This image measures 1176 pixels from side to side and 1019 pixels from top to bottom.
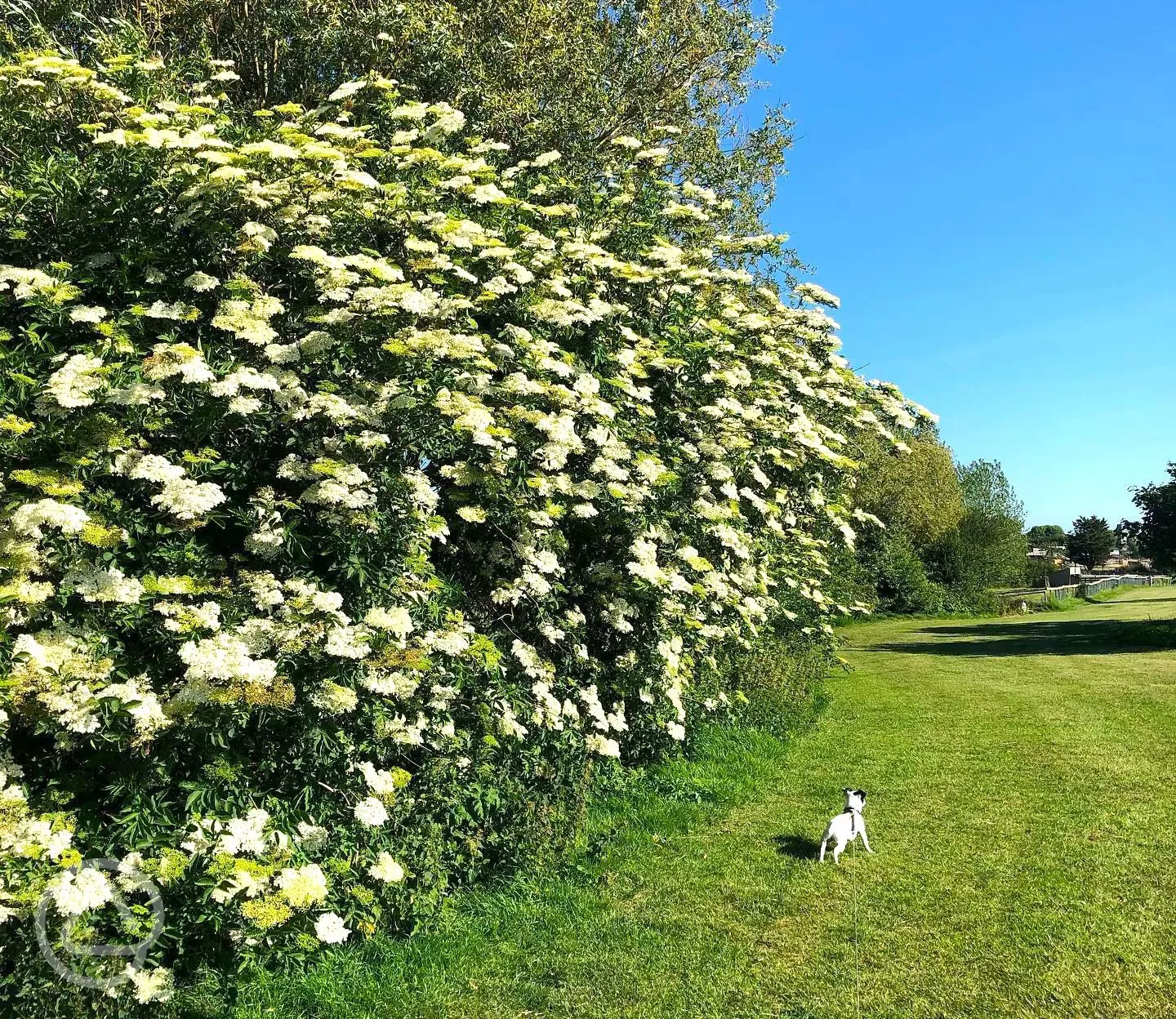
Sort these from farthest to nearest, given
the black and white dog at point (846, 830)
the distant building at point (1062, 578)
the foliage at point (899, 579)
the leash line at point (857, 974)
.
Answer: the distant building at point (1062, 578), the foliage at point (899, 579), the black and white dog at point (846, 830), the leash line at point (857, 974)

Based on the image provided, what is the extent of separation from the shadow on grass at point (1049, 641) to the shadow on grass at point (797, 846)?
14.0 m

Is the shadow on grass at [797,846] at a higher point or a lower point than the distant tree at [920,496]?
lower

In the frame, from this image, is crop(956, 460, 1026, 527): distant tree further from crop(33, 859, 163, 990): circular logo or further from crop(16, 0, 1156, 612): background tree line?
crop(33, 859, 163, 990): circular logo

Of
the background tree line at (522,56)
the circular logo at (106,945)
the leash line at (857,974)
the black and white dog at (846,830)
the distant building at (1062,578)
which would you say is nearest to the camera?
the circular logo at (106,945)

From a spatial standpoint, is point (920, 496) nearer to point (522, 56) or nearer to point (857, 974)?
point (522, 56)

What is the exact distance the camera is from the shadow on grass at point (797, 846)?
637cm

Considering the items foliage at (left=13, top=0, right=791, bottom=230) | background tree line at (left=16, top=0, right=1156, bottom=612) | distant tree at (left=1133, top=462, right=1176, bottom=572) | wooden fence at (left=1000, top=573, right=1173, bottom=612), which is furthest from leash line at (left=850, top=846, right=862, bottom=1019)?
wooden fence at (left=1000, top=573, right=1173, bottom=612)

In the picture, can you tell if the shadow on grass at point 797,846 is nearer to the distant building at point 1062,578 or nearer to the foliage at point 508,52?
the foliage at point 508,52

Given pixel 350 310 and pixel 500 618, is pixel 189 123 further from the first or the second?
pixel 500 618

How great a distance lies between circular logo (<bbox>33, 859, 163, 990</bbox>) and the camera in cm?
353

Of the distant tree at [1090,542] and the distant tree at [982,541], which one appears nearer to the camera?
the distant tree at [982,541]

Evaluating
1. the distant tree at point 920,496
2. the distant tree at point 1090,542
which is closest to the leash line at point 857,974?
the distant tree at point 920,496

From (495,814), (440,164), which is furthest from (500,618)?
(440,164)

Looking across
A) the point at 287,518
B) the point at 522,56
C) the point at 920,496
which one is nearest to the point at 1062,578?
the point at 920,496
